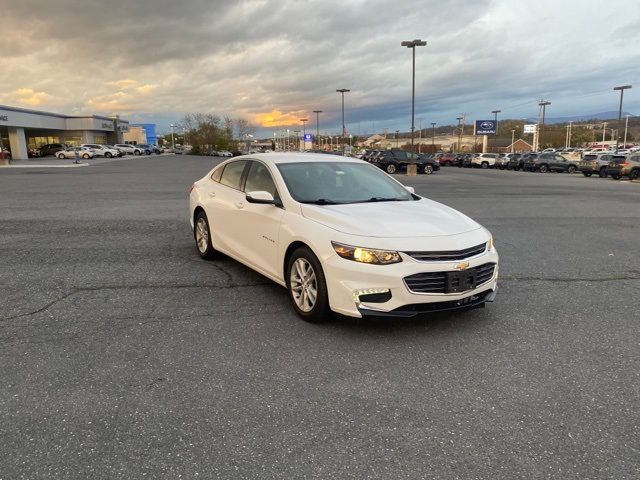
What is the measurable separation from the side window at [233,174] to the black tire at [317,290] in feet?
5.97

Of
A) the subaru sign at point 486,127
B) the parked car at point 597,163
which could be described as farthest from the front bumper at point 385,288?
the subaru sign at point 486,127

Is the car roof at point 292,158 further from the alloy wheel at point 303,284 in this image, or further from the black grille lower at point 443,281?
the black grille lower at point 443,281

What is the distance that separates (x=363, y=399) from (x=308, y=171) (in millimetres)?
2983

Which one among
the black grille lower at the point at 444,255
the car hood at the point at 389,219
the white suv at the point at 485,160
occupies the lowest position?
the white suv at the point at 485,160

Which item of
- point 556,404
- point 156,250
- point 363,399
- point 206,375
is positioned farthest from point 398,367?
point 156,250

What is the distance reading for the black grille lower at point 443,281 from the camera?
395 cm

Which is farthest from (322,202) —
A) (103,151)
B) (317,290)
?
(103,151)

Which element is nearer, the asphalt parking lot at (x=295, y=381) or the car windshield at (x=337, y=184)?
the asphalt parking lot at (x=295, y=381)

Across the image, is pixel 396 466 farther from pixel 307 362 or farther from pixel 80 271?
pixel 80 271

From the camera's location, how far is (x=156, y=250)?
24.6 feet

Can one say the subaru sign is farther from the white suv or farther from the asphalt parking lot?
the asphalt parking lot

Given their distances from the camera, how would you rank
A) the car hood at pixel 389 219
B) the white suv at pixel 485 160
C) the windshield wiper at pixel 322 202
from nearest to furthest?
the car hood at pixel 389 219 → the windshield wiper at pixel 322 202 → the white suv at pixel 485 160

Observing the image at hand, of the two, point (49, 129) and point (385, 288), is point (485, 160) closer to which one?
point (385, 288)

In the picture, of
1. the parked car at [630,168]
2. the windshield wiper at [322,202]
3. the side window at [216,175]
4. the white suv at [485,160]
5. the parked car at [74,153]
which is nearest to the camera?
the windshield wiper at [322,202]
